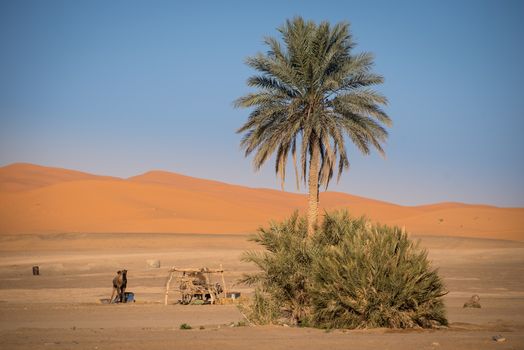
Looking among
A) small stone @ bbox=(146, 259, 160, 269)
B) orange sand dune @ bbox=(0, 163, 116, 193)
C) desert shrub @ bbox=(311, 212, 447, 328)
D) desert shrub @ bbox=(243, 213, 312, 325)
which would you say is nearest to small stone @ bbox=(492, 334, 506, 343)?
desert shrub @ bbox=(311, 212, 447, 328)

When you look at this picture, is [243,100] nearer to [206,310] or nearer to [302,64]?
[302,64]

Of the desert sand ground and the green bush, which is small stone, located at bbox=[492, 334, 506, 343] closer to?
the desert sand ground

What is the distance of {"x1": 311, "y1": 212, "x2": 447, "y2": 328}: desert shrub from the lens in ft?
52.3

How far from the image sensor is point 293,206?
130750 millimetres

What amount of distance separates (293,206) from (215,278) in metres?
93.6

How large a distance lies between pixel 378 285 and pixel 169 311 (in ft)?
29.3

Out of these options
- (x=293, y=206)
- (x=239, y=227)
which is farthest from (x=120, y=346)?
(x=293, y=206)

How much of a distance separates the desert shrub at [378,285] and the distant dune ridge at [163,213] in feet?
192

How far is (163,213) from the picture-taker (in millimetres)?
96312

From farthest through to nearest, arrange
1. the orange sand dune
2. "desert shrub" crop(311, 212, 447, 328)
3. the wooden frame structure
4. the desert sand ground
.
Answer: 1. the orange sand dune
2. the wooden frame structure
3. "desert shrub" crop(311, 212, 447, 328)
4. the desert sand ground

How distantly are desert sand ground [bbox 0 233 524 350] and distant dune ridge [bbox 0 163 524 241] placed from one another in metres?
30.4

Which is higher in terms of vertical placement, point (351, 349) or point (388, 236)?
point (388, 236)

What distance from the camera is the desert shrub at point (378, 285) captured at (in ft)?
52.3

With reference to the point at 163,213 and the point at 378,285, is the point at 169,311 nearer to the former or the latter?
the point at 378,285
